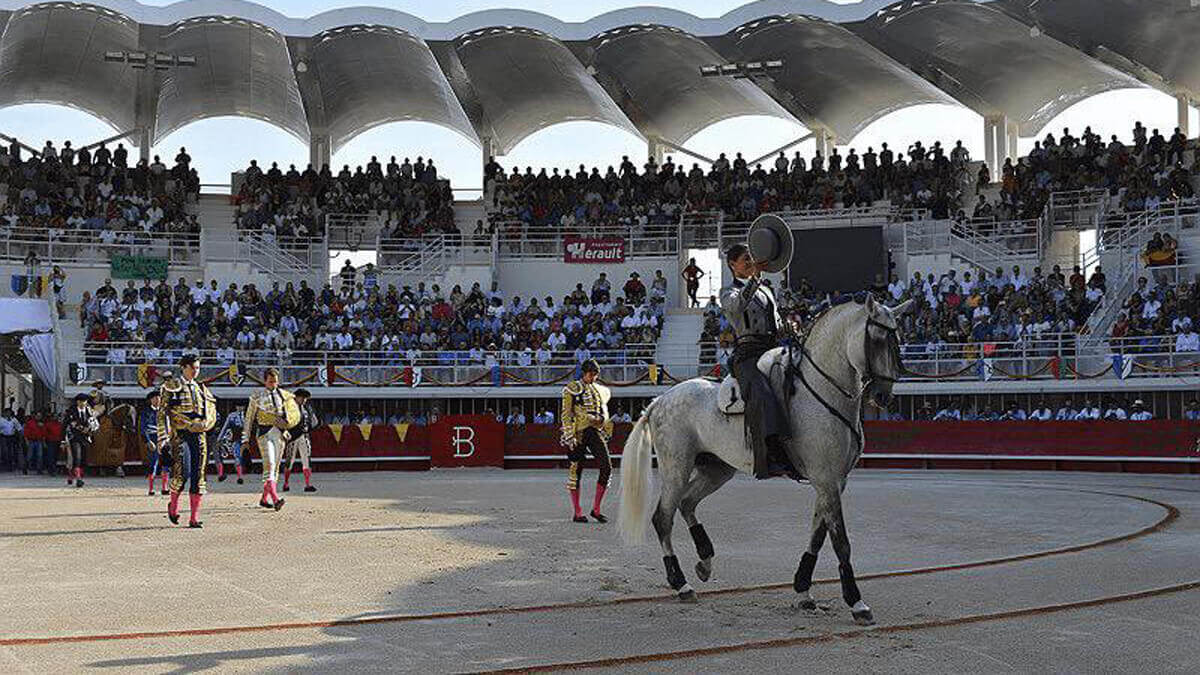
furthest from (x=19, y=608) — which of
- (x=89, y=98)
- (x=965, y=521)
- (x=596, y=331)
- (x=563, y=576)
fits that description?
(x=89, y=98)

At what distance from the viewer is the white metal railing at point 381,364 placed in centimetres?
3350

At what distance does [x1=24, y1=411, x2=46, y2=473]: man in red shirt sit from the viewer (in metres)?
30.8

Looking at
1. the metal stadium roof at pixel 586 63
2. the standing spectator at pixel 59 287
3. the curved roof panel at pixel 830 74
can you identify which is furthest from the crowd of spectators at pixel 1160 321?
the standing spectator at pixel 59 287

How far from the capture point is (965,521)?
16.3 metres

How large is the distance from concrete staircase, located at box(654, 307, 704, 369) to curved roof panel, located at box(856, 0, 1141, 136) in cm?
1174

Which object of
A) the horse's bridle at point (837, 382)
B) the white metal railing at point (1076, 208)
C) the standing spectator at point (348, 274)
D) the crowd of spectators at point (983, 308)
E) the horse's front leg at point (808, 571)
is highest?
the white metal railing at point (1076, 208)

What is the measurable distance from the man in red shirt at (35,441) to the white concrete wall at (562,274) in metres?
15.0

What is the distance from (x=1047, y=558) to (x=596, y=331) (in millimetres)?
25584

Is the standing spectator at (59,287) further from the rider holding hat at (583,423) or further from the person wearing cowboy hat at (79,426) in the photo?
the rider holding hat at (583,423)

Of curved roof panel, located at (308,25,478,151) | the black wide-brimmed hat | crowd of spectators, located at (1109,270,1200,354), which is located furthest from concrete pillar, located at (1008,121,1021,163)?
the black wide-brimmed hat

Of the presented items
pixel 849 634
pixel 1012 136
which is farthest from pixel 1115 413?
pixel 849 634

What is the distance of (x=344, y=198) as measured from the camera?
145 feet

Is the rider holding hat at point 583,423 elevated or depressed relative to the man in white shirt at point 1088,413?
elevated

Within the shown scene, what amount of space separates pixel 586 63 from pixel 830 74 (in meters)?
8.40
